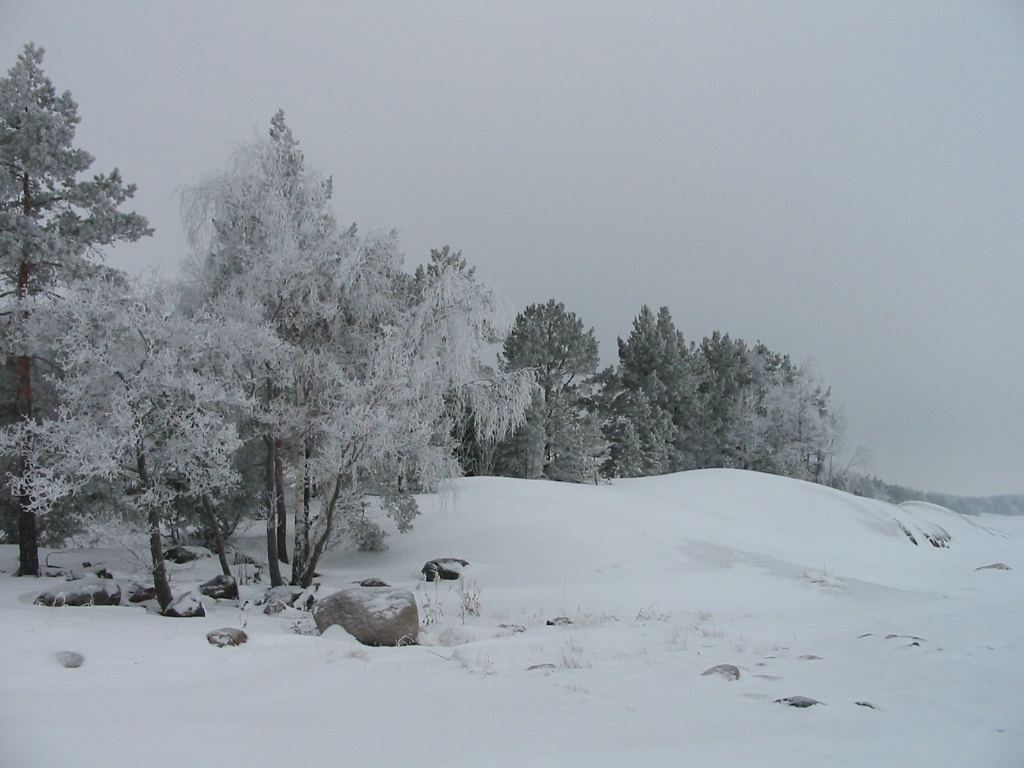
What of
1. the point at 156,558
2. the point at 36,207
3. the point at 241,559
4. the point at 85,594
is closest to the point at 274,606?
the point at 156,558

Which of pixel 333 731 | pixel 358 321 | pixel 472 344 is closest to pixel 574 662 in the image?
pixel 333 731

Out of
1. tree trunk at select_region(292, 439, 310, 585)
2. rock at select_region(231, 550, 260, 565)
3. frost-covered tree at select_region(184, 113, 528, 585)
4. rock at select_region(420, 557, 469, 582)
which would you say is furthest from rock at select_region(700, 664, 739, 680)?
rock at select_region(231, 550, 260, 565)

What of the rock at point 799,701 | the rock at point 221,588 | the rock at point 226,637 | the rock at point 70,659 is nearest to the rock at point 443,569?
the rock at point 221,588

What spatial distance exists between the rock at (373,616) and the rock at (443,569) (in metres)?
5.23

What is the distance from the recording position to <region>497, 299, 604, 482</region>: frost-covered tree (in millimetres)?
29891

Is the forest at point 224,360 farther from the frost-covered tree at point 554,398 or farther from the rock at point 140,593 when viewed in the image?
the frost-covered tree at point 554,398

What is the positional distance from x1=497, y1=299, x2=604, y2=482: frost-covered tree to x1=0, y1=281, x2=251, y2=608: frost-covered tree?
62.0 feet

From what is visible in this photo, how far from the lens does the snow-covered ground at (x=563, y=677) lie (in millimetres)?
4305

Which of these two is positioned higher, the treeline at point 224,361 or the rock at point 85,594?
the treeline at point 224,361

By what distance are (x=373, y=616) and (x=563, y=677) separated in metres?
3.37

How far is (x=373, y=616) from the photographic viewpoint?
28.2ft

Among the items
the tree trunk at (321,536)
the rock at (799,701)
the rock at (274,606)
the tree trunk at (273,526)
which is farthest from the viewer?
the tree trunk at (273,526)

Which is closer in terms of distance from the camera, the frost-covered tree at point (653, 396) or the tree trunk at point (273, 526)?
the tree trunk at point (273, 526)

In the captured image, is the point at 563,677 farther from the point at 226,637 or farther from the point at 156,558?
the point at 156,558
